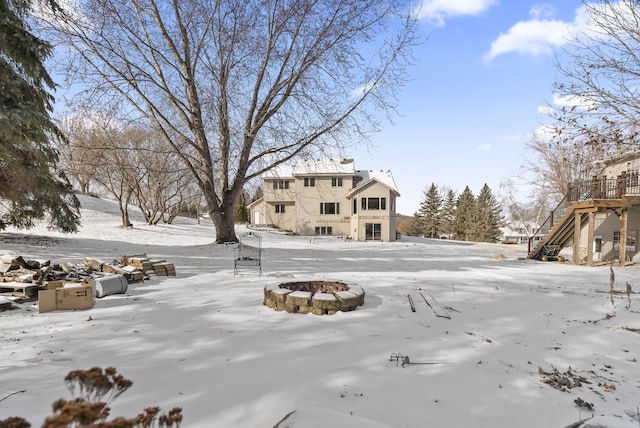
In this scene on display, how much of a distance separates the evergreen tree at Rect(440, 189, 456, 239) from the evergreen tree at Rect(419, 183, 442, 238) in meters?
0.88

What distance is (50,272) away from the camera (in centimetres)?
680

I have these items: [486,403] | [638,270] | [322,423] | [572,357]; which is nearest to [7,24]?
[322,423]

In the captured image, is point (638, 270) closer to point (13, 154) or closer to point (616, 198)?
point (616, 198)

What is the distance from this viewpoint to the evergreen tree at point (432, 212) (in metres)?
51.8

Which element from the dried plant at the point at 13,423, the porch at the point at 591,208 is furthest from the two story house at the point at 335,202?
the dried plant at the point at 13,423

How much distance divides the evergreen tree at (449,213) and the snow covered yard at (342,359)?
156 ft

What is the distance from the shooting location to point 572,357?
379 cm

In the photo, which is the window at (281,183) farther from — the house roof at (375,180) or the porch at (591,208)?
the porch at (591,208)

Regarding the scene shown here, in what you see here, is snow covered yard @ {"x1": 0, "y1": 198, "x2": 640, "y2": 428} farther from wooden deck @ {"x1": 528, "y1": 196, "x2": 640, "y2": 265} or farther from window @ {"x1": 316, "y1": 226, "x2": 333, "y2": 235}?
window @ {"x1": 316, "y1": 226, "x2": 333, "y2": 235}

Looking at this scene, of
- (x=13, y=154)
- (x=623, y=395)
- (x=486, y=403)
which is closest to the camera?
(x=486, y=403)

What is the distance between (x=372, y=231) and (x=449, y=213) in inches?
1157

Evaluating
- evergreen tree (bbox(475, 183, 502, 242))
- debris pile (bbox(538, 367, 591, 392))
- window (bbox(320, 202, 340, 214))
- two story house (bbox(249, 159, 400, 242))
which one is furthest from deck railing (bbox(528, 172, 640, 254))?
evergreen tree (bbox(475, 183, 502, 242))

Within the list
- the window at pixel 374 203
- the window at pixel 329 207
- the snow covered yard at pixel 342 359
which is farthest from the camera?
the window at pixel 329 207

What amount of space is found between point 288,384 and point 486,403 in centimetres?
178
